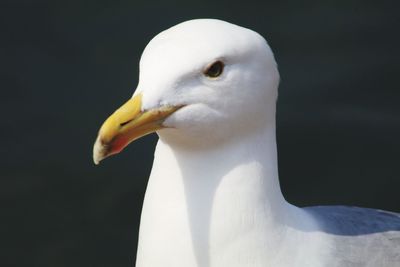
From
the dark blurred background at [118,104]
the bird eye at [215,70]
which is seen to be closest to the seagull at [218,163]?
the bird eye at [215,70]

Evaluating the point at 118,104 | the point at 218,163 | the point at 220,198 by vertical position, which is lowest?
the point at 220,198

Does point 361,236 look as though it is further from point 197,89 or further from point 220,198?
point 197,89

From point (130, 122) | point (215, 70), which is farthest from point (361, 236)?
point (130, 122)

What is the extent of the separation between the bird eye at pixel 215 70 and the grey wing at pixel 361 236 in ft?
3.00

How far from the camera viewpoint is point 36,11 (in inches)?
249

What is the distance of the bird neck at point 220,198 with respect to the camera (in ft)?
12.6

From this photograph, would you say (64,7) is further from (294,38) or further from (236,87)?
(236,87)

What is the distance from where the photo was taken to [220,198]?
154 inches

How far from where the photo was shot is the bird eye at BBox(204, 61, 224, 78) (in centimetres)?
359

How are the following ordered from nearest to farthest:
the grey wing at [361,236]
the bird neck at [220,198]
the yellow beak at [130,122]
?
1. the yellow beak at [130,122]
2. the bird neck at [220,198]
3. the grey wing at [361,236]

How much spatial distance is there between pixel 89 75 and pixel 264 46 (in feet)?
8.44

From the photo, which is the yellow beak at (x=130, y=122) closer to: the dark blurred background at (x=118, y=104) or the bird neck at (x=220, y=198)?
the bird neck at (x=220, y=198)

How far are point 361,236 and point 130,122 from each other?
125 cm

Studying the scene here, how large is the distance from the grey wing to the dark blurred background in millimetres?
1331
